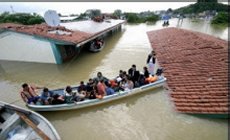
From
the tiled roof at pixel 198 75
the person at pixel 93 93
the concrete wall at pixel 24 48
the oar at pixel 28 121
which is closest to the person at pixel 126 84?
the person at pixel 93 93

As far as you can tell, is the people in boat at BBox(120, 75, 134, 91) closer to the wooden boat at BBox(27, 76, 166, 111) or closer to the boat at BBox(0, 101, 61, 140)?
the wooden boat at BBox(27, 76, 166, 111)

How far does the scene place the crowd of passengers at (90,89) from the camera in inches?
286

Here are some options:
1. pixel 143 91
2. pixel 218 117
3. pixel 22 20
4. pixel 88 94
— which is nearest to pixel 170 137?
pixel 218 117

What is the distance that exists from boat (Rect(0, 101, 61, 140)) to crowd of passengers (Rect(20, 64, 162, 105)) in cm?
106

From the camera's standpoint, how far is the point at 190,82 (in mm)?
7168

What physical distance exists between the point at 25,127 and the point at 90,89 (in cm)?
285

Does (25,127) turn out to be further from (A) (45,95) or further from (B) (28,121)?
(A) (45,95)

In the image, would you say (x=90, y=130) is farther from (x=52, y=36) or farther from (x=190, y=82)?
(x=52, y=36)

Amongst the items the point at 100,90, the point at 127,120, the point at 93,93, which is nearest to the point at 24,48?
the point at 93,93

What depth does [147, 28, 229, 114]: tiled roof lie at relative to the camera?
604cm

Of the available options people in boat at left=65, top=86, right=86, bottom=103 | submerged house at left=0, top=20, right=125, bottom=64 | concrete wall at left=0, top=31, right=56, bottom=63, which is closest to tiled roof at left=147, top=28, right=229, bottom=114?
people in boat at left=65, top=86, right=86, bottom=103

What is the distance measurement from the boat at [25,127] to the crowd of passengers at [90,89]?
106 cm

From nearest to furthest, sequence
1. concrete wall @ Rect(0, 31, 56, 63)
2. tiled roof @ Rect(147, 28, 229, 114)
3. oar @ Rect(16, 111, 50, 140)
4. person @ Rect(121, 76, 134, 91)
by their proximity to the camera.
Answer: oar @ Rect(16, 111, 50, 140), tiled roof @ Rect(147, 28, 229, 114), person @ Rect(121, 76, 134, 91), concrete wall @ Rect(0, 31, 56, 63)

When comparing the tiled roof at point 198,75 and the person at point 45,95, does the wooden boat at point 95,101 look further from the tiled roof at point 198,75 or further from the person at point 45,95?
the tiled roof at point 198,75
